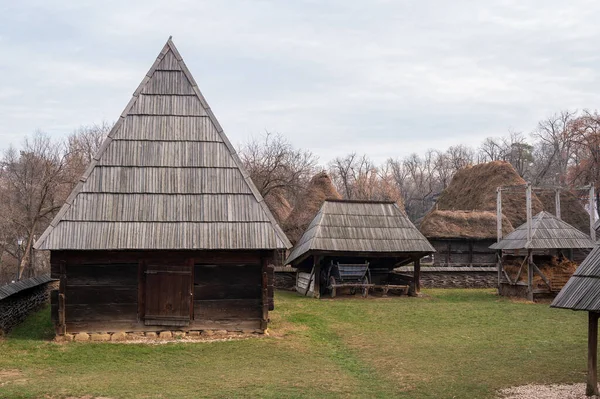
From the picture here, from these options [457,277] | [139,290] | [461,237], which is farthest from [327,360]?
[461,237]

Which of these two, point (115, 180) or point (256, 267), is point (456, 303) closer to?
point (256, 267)

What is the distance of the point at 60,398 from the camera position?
9.15 meters

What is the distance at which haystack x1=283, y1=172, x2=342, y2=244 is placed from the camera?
33.8m

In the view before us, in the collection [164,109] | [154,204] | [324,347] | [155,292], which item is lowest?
[324,347]

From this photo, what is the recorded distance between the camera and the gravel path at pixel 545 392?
9.18m

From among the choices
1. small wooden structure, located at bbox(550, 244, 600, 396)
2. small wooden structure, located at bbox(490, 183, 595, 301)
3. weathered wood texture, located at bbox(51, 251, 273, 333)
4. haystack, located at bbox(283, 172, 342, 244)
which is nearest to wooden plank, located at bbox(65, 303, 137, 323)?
weathered wood texture, located at bbox(51, 251, 273, 333)

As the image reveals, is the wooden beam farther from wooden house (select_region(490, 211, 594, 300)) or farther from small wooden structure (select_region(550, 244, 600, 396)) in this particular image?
small wooden structure (select_region(550, 244, 600, 396))

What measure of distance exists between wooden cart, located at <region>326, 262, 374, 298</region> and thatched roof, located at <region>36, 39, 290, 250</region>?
28.6 ft

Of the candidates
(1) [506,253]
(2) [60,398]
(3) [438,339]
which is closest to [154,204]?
(2) [60,398]

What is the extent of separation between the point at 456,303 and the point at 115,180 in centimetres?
1256

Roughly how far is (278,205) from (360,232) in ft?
56.9

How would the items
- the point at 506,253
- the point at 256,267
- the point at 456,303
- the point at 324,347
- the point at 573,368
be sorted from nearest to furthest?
the point at 573,368 → the point at 324,347 → the point at 256,267 → the point at 456,303 → the point at 506,253

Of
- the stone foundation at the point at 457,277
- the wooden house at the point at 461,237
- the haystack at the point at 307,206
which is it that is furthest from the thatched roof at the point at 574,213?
the haystack at the point at 307,206

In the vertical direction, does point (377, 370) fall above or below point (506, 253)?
below
